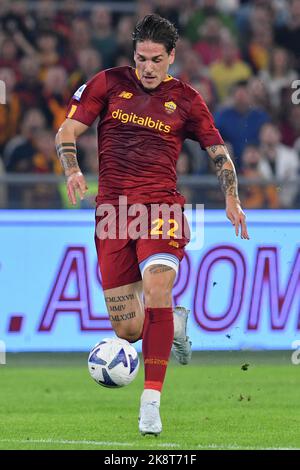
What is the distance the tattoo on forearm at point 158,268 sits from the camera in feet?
26.0

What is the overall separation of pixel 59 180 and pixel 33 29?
414cm

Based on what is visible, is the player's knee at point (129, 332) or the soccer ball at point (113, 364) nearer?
the soccer ball at point (113, 364)

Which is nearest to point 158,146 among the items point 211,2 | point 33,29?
point 33,29

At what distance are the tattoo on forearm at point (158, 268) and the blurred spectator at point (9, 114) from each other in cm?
756

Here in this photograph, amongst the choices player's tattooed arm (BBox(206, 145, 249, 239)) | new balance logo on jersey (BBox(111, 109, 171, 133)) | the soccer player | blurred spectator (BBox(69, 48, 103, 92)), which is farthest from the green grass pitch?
blurred spectator (BBox(69, 48, 103, 92))

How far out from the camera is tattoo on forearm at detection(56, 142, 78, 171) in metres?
8.12

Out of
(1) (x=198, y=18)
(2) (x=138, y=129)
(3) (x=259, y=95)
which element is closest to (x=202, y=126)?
(2) (x=138, y=129)

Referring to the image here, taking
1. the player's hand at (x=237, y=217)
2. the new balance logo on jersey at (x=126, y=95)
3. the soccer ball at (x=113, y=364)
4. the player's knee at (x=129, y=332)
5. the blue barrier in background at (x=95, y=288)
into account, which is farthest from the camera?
the blue barrier in background at (x=95, y=288)

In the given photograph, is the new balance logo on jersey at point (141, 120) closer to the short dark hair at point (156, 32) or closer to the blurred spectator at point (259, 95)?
the short dark hair at point (156, 32)

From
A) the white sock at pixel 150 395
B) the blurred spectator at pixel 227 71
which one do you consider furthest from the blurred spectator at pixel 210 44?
the white sock at pixel 150 395

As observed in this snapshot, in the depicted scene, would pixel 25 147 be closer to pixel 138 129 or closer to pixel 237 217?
pixel 138 129

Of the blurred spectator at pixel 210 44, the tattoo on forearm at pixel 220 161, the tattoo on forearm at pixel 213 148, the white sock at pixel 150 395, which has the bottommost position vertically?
the white sock at pixel 150 395

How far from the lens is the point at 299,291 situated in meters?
12.3

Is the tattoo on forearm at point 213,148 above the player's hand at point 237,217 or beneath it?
above
